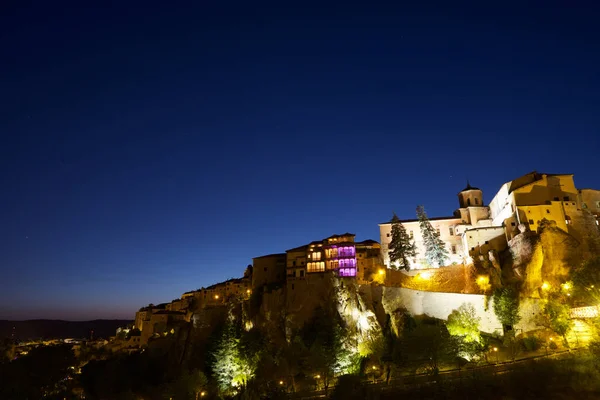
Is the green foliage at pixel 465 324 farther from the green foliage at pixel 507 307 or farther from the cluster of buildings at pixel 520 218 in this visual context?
the cluster of buildings at pixel 520 218

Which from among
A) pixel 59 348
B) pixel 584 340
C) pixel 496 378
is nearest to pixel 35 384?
pixel 59 348

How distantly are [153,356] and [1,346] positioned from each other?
134 feet

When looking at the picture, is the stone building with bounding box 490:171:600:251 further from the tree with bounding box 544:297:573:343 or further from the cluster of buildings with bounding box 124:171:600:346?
the tree with bounding box 544:297:573:343

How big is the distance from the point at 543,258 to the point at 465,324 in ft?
43.5

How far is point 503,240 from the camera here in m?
56.3

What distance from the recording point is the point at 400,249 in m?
62.6

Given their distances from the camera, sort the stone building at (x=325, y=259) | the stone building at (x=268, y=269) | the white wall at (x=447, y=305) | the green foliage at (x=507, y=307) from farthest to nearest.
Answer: the stone building at (x=268, y=269), the stone building at (x=325, y=259), the white wall at (x=447, y=305), the green foliage at (x=507, y=307)

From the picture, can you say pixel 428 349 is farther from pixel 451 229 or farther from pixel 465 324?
pixel 451 229

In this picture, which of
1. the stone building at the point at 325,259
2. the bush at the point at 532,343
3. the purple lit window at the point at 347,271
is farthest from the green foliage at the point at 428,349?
the stone building at the point at 325,259

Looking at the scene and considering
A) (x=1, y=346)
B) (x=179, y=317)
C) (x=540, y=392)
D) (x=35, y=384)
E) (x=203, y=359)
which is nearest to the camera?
(x=540, y=392)

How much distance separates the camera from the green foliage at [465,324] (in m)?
44.4

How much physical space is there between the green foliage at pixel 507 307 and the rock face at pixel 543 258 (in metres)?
2.16

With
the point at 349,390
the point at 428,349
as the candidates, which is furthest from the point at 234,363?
the point at 428,349

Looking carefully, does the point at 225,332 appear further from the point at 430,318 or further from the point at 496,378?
the point at 496,378
